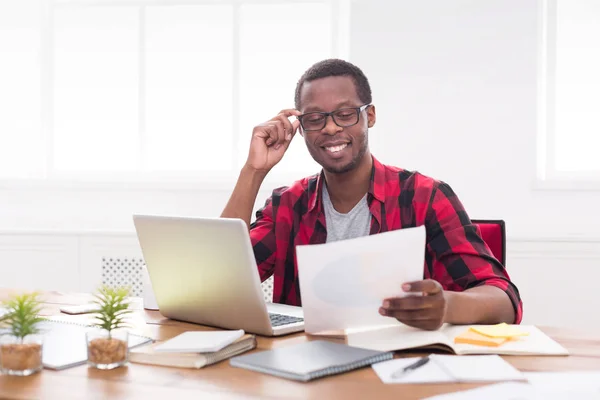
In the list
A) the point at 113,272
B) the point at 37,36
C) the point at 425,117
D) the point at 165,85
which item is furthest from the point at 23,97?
the point at 425,117

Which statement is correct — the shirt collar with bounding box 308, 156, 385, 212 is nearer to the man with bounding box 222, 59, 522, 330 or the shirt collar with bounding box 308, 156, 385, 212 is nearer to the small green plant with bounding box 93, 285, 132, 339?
the man with bounding box 222, 59, 522, 330

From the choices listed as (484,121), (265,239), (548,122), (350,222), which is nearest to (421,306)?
(350,222)

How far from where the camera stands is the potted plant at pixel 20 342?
1127mm

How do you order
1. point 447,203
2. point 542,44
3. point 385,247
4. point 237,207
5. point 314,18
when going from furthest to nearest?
point 314,18
point 542,44
point 237,207
point 447,203
point 385,247

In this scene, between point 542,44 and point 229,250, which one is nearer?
point 229,250

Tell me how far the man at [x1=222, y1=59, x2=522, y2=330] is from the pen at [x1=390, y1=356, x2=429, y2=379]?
455 mm

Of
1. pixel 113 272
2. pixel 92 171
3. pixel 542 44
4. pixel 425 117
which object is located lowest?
pixel 113 272

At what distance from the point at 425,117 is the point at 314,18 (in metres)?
0.77

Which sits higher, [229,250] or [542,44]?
[542,44]

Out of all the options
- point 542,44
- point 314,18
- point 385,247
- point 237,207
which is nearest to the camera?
point 385,247

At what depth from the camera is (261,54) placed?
3.62m

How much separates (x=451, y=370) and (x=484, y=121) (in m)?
2.40

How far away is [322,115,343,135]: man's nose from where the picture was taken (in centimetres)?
188

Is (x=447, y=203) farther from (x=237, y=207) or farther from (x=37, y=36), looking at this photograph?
(x=37, y=36)
